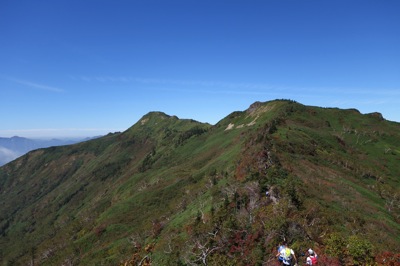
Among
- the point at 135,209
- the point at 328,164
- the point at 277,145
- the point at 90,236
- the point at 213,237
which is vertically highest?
the point at 277,145

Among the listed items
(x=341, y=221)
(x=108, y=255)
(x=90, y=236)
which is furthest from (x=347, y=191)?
(x=90, y=236)

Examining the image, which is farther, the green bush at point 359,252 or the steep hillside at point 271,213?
the steep hillside at point 271,213

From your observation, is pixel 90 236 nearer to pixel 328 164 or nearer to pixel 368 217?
pixel 328 164

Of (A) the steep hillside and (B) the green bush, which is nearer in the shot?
(B) the green bush

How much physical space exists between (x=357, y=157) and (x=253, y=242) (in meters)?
79.7

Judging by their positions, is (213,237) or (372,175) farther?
(372,175)

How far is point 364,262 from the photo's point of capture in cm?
2333

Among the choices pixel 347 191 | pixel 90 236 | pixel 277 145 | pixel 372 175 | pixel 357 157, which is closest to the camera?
pixel 347 191

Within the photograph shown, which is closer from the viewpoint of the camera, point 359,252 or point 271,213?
point 359,252

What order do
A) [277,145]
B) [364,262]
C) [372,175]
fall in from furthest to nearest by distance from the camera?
1. [372,175]
2. [277,145]
3. [364,262]

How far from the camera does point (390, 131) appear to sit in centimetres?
13775

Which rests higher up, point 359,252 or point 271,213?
point 271,213

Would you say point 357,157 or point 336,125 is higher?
point 336,125

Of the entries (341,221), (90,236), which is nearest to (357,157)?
(341,221)
